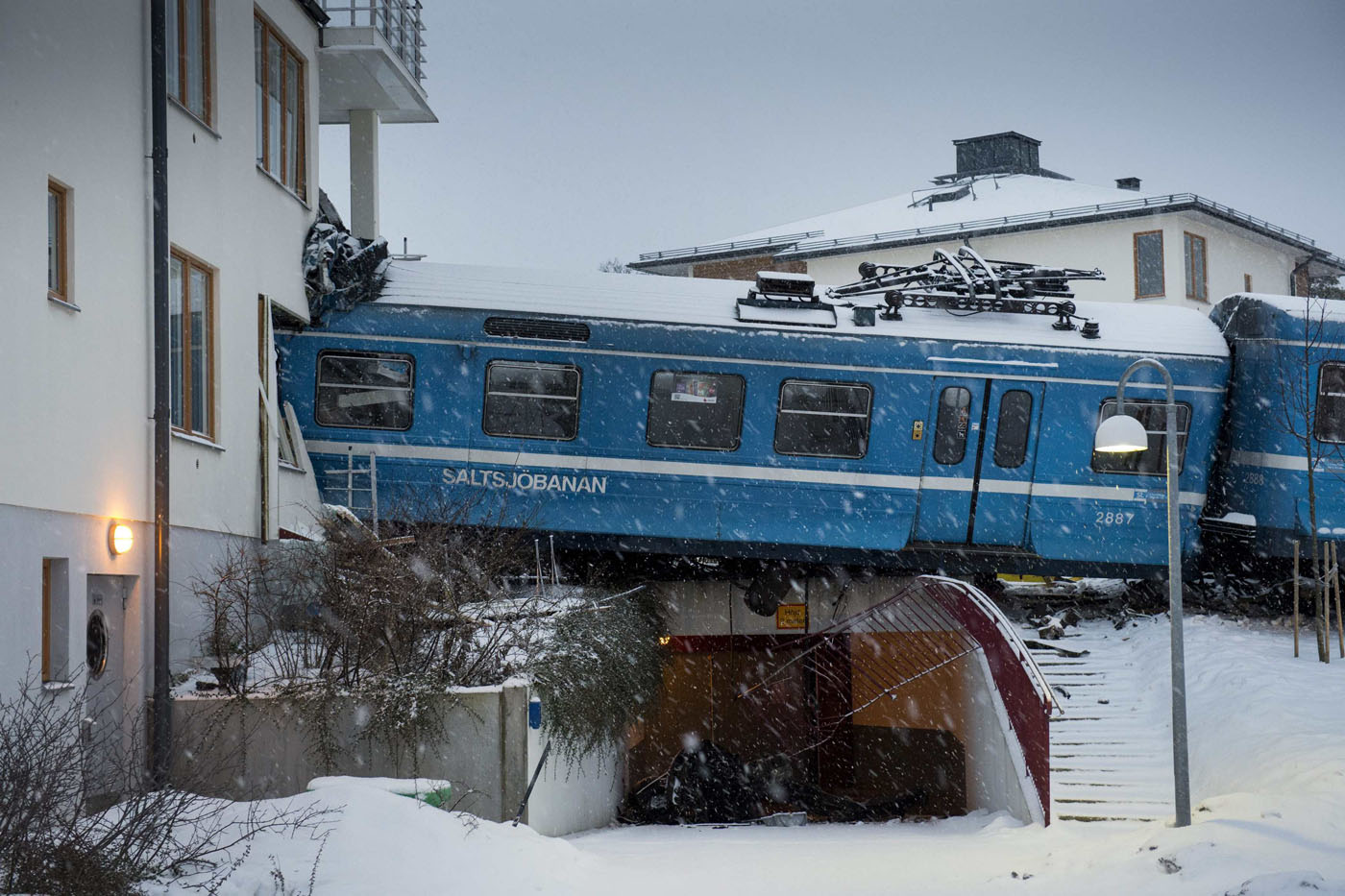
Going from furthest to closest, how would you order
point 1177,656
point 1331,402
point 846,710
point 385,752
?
point 846,710 < point 1331,402 < point 1177,656 < point 385,752

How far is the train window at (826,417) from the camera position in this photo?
16.3m

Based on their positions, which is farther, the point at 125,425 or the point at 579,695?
the point at 579,695

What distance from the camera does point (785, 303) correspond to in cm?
1650

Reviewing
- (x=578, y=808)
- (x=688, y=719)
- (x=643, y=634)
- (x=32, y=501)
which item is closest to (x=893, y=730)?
(x=688, y=719)

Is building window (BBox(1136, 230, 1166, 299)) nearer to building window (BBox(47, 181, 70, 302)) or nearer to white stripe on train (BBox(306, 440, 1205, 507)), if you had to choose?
white stripe on train (BBox(306, 440, 1205, 507))

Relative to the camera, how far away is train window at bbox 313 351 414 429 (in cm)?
1570

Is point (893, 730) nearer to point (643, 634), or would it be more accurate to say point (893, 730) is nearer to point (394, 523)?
point (643, 634)

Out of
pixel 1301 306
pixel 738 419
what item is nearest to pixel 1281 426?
pixel 1301 306

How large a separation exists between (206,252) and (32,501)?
396 cm

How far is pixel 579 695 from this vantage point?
1362cm

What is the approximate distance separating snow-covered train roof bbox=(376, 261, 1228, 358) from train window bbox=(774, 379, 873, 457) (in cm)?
64

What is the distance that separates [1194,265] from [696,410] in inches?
801

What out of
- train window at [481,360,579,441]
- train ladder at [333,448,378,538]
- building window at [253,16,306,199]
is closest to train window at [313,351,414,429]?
train ladder at [333,448,378,538]

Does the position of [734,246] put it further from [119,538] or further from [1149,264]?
[119,538]
